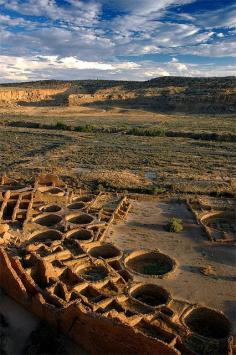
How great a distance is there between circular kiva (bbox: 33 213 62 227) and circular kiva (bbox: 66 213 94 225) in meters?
0.60

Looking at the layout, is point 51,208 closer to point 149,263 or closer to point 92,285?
point 149,263

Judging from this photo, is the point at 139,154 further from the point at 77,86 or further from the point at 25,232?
the point at 77,86

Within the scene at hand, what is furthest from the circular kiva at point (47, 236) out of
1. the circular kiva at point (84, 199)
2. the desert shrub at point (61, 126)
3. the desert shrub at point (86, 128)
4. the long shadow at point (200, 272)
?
the desert shrub at point (61, 126)

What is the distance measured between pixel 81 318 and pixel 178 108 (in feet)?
249

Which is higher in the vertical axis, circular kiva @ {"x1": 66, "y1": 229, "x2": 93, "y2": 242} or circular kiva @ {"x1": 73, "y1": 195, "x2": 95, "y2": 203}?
circular kiva @ {"x1": 73, "y1": 195, "x2": 95, "y2": 203}

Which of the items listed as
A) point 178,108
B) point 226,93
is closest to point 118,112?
point 178,108

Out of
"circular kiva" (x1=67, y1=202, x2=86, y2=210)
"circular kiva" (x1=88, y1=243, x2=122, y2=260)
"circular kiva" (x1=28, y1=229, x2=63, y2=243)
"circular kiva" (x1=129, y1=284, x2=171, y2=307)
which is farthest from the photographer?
"circular kiva" (x1=67, y1=202, x2=86, y2=210)

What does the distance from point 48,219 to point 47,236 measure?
2.15 metres

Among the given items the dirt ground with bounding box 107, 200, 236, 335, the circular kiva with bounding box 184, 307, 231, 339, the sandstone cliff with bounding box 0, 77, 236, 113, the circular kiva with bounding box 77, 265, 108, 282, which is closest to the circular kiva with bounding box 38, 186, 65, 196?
the dirt ground with bounding box 107, 200, 236, 335

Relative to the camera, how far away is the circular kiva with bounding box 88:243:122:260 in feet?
63.7

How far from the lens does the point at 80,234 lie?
21.0 metres

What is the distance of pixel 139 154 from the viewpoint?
139 ft

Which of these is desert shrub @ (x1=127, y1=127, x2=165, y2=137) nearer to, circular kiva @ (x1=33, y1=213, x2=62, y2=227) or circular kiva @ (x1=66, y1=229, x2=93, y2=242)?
circular kiva @ (x1=33, y1=213, x2=62, y2=227)

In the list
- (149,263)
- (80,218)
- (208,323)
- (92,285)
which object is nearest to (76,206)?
(80,218)
